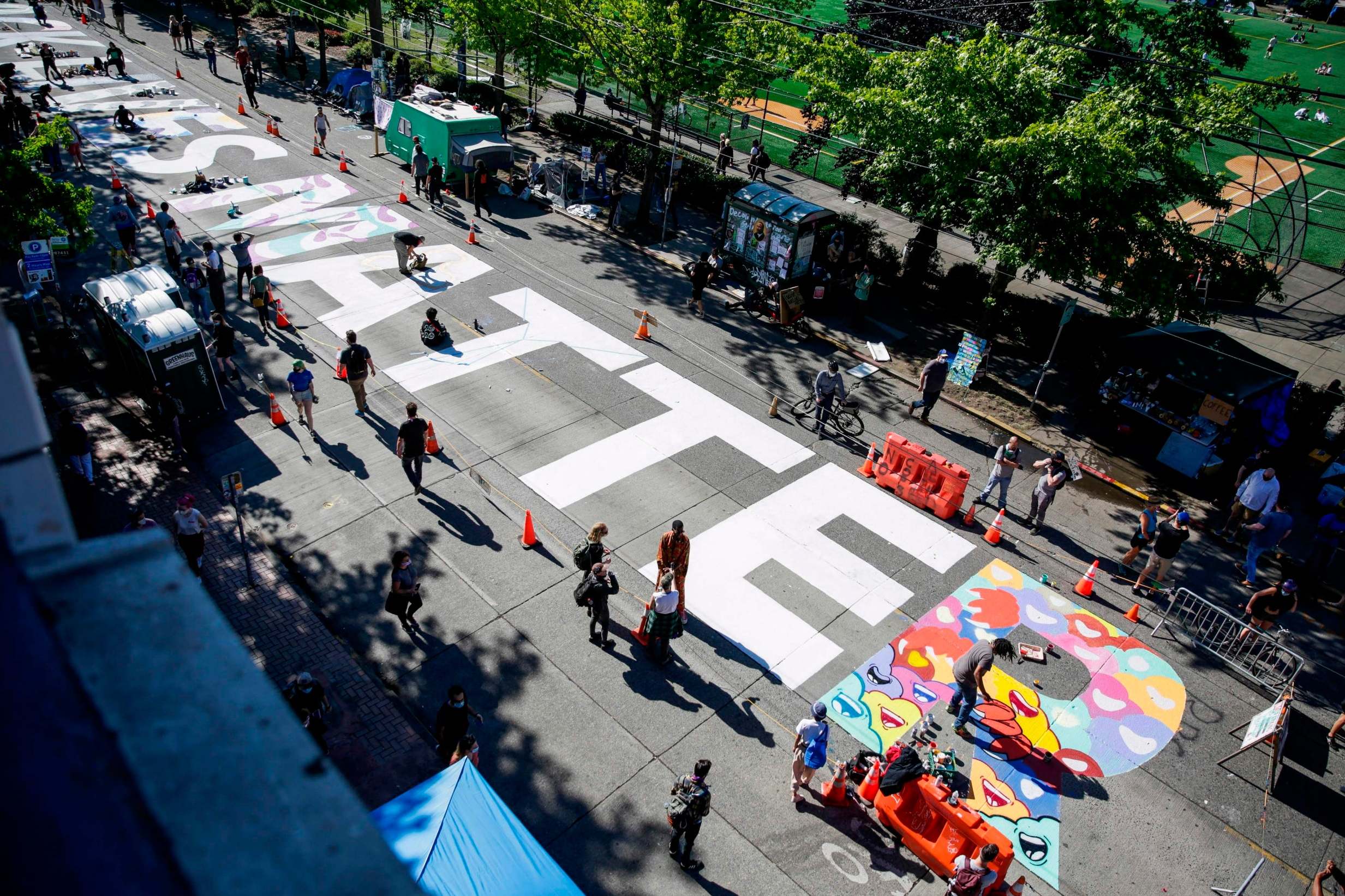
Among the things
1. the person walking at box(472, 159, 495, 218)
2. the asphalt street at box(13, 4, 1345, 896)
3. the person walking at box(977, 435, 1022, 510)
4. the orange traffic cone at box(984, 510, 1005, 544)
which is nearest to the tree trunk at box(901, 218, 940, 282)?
the asphalt street at box(13, 4, 1345, 896)

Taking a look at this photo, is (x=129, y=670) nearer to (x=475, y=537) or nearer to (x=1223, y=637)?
(x=475, y=537)

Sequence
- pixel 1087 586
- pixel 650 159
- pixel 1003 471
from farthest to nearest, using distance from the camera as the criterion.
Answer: pixel 650 159 → pixel 1003 471 → pixel 1087 586

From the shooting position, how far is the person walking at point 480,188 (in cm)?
2561

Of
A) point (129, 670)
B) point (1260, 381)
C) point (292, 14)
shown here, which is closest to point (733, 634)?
point (129, 670)

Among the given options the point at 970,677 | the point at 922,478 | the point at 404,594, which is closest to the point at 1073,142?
the point at 922,478

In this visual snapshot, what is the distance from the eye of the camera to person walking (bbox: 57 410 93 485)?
13195 millimetres

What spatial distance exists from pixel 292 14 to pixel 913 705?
47.8m

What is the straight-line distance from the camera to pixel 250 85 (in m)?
32.2

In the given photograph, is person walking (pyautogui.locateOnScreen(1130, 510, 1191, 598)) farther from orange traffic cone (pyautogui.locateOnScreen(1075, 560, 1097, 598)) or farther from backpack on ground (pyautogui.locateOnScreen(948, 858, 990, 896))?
backpack on ground (pyautogui.locateOnScreen(948, 858, 990, 896))

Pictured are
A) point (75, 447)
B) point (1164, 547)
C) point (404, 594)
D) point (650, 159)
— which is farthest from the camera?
point (650, 159)

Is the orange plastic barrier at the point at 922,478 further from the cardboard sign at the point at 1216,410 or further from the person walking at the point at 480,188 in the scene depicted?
the person walking at the point at 480,188

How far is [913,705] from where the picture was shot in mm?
11898

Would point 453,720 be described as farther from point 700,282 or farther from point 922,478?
point 700,282

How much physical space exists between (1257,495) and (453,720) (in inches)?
571
